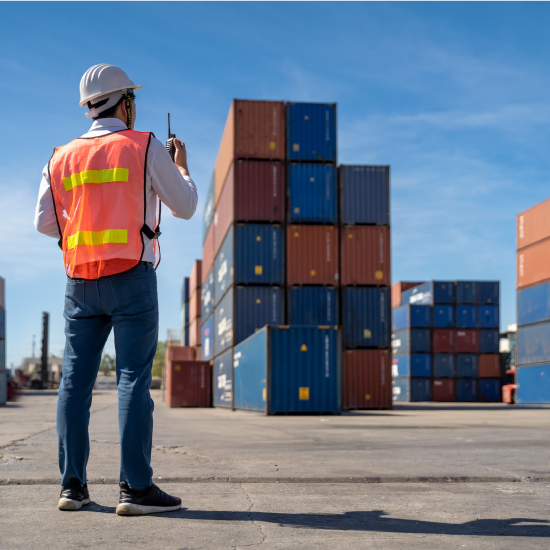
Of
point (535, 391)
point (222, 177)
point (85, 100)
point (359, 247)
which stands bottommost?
point (535, 391)

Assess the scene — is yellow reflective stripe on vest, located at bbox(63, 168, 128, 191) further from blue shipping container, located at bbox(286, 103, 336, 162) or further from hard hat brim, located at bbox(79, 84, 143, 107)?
blue shipping container, located at bbox(286, 103, 336, 162)

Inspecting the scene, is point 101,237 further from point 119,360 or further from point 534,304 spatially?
point 534,304

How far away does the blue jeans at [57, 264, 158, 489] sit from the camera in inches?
125

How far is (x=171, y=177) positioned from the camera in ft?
10.9

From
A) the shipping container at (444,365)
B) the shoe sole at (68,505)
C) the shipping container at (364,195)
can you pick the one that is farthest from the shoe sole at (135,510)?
the shipping container at (444,365)

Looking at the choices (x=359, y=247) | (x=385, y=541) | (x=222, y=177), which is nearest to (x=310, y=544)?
(x=385, y=541)

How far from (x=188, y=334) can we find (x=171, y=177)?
46.8 meters

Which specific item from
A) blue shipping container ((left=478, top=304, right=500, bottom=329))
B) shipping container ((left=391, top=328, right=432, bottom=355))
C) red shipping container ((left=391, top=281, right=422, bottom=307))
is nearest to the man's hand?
shipping container ((left=391, top=328, right=432, bottom=355))

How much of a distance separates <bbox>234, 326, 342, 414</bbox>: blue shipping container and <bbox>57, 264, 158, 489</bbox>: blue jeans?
13.1 meters

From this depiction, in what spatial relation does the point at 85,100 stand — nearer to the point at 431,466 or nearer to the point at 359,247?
the point at 431,466

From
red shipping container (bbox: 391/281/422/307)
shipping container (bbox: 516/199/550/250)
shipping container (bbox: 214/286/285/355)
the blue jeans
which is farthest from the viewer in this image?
red shipping container (bbox: 391/281/422/307)

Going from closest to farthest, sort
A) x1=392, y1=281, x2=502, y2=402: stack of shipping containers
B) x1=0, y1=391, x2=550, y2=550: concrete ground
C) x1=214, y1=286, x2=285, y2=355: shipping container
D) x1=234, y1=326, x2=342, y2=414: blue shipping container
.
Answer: x1=0, y1=391, x2=550, y2=550: concrete ground < x1=234, y1=326, x2=342, y2=414: blue shipping container < x1=214, y1=286, x2=285, y2=355: shipping container < x1=392, y1=281, x2=502, y2=402: stack of shipping containers

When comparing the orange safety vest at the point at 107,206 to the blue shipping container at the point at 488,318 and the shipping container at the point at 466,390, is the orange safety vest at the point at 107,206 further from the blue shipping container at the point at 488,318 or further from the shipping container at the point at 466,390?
the blue shipping container at the point at 488,318

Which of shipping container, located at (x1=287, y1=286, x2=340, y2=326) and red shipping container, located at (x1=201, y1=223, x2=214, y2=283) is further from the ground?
red shipping container, located at (x1=201, y1=223, x2=214, y2=283)
